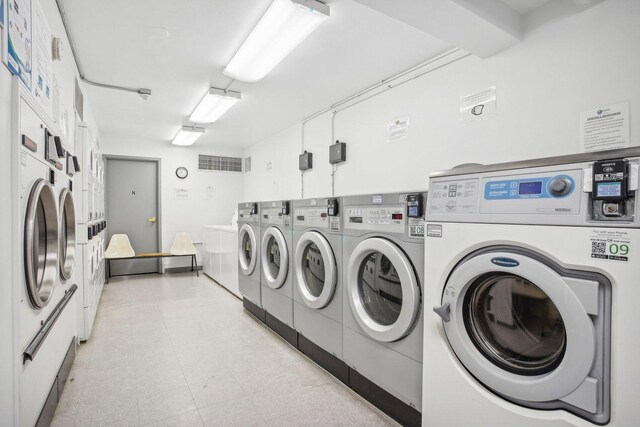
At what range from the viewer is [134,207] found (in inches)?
225

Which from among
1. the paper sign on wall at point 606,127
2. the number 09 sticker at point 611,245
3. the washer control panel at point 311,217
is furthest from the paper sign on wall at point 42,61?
the paper sign on wall at point 606,127

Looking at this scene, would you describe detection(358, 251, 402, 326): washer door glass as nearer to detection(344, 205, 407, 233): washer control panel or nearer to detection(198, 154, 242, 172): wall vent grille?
detection(344, 205, 407, 233): washer control panel

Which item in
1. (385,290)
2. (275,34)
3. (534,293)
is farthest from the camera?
(275,34)

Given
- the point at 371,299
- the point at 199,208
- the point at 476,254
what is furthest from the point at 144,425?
the point at 199,208

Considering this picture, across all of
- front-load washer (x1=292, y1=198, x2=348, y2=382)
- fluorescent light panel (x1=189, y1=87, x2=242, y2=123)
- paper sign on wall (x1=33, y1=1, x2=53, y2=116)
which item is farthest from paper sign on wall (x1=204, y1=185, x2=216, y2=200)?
paper sign on wall (x1=33, y1=1, x2=53, y2=116)

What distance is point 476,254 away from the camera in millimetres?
1192

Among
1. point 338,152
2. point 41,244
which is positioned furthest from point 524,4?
point 41,244

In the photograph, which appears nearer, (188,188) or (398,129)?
(398,129)

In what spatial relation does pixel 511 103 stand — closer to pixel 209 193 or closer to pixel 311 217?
pixel 311 217

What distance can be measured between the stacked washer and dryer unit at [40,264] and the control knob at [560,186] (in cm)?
184

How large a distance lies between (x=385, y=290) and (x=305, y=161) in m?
2.78

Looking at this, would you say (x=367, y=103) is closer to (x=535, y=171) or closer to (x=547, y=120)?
(x=547, y=120)

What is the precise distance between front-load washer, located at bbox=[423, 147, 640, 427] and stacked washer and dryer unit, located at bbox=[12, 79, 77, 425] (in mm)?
1595

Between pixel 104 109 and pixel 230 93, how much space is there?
6.09 feet
